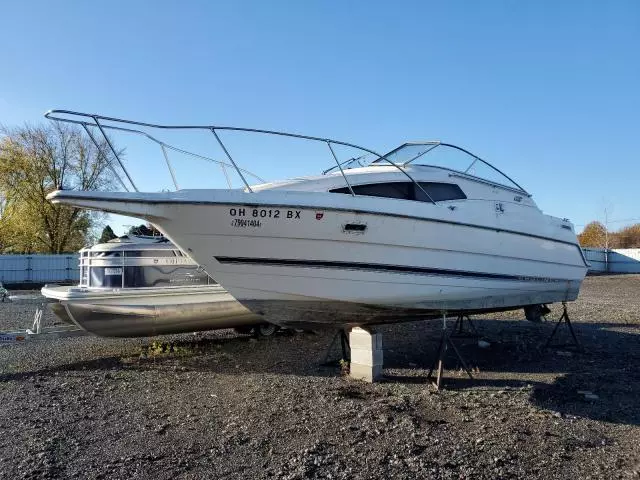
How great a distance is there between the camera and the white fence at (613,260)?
3931 cm

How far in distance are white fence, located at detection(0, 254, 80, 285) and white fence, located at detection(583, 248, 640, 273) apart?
35.0 metres

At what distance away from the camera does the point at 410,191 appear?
262 inches

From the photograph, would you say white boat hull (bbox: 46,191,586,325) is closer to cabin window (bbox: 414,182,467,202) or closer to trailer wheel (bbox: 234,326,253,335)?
cabin window (bbox: 414,182,467,202)

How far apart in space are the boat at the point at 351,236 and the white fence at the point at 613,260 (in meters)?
36.7

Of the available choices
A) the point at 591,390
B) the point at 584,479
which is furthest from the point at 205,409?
the point at 591,390

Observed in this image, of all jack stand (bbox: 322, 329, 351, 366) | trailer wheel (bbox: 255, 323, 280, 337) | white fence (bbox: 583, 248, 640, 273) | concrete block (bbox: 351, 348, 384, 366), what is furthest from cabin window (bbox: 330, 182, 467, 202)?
white fence (bbox: 583, 248, 640, 273)

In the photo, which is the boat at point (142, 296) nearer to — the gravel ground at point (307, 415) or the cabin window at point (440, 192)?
the gravel ground at point (307, 415)

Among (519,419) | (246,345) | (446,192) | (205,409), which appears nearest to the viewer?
(519,419)

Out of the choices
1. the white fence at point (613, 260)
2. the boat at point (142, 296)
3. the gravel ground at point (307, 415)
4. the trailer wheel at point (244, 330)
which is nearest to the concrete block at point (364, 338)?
the gravel ground at point (307, 415)

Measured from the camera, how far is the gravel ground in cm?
397

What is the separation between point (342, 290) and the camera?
6066 millimetres

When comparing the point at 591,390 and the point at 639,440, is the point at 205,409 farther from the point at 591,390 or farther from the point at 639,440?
the point at 591,390

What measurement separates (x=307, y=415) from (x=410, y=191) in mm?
3037

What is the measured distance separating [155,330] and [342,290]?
158 inches
